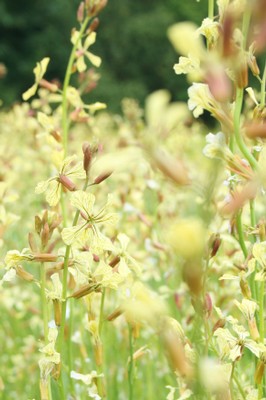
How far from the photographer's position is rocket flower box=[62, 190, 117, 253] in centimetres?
68

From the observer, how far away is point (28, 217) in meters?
3.10

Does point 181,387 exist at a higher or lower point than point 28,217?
lower

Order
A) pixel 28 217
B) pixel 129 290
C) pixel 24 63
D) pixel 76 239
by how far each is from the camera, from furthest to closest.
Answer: pixel 24 63, pixel 28 217, pixel 129 290, pixel 76 239

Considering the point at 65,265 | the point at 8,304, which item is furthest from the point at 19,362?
the point at 65,265

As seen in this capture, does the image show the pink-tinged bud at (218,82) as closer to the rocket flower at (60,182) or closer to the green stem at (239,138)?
the green stem at (239,138)

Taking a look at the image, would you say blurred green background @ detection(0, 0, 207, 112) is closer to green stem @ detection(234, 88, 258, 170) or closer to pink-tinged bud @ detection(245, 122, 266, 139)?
green stem @ detection(234, 88, 258, 170)

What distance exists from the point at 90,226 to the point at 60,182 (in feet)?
0.17

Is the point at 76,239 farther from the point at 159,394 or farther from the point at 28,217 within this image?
the point at 28,217

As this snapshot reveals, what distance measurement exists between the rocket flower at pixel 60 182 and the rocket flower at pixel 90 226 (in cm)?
3

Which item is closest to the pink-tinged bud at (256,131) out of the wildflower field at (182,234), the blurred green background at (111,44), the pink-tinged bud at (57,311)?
the wildflower field at (182,234)

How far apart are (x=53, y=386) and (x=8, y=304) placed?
3.56 feet

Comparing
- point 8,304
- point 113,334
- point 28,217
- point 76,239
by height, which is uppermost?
point 28,217

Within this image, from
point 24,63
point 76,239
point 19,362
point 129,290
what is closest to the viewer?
point 76,239

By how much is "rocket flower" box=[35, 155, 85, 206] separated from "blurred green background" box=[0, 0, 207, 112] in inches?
461
